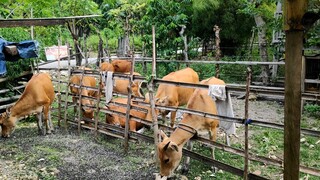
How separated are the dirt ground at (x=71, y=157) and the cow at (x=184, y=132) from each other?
0.78 m

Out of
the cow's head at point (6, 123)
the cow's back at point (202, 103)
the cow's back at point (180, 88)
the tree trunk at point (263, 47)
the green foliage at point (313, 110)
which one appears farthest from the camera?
the tree trunk at point (263, 47)

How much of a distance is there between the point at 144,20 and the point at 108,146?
7.34 meters

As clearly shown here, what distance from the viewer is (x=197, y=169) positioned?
6.08m

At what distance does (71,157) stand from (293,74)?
600 centimetres

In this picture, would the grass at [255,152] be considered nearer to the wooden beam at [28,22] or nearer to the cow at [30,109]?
the cow at [30,109]

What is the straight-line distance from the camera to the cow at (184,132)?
5.17 meters

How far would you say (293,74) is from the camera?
1.76 m

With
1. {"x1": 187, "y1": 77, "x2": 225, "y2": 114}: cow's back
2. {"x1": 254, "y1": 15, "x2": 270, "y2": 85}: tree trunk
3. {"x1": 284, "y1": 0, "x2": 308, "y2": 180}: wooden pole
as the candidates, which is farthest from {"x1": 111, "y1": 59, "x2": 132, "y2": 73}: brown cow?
{"x1": 284, "y1": 0, "x2": 308, "y2": 180}: wooden pole

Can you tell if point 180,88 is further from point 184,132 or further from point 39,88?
point 39,88

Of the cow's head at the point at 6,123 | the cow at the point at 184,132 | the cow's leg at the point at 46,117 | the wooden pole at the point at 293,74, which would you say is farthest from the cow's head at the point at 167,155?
the cow's head at the point at 6,123

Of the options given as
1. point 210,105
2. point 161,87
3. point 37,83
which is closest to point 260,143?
point 210,105

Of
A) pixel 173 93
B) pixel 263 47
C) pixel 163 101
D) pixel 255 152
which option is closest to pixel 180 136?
pixel 255 152

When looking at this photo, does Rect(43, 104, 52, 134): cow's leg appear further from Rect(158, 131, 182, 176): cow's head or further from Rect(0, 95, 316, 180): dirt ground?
Rect(158, 131, 182, 176): cow's head

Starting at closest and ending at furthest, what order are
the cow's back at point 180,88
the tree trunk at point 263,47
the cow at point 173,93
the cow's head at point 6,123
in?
the cow at point 173,93
the cow's back at point 180,88
the cow's head at point 6,123
the tree trunk at point 263,47
